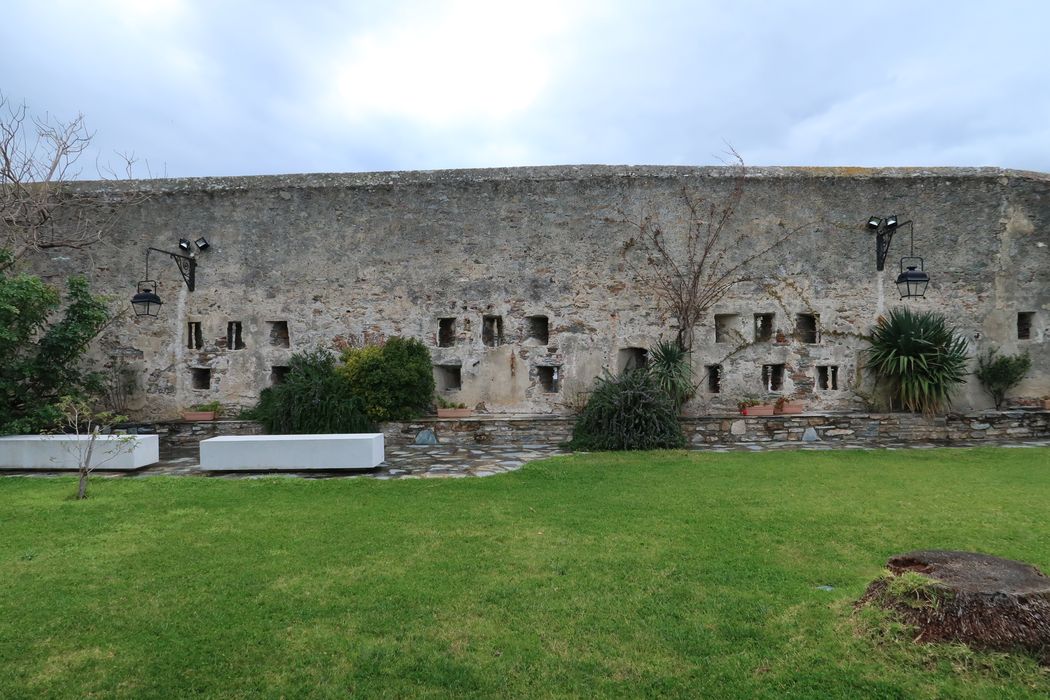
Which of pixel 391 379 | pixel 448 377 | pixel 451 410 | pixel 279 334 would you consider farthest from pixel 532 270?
pixel 279 334

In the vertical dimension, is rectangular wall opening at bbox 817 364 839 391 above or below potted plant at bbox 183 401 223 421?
above

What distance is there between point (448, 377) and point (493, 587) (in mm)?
7434

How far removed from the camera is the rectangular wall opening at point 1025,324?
10117 mm

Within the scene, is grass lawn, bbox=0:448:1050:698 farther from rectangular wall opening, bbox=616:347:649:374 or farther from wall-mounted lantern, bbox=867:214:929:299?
wall-mounted lantern, bbox=867:214:929:299

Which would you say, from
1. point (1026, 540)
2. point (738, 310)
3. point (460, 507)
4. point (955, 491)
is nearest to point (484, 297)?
point (738, 310)

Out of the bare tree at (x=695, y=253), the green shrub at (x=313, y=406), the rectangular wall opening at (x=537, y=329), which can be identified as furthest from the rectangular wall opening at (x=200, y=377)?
the bare tree at (x=695, y=253)

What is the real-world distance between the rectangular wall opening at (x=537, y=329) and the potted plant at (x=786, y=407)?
3929 millimetres

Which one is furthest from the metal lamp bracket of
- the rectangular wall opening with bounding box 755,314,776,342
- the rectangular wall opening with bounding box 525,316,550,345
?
the rectangular wall opening with bounding box 755,314,776,342

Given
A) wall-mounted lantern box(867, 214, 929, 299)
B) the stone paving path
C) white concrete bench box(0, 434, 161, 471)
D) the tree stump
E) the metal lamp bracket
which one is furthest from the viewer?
the metal lamp bracket

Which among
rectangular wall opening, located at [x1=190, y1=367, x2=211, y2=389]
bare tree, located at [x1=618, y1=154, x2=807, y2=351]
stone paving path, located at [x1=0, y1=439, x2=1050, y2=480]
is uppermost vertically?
bare tree, located at [x1=618, y1=154, x2=807, y2=351]

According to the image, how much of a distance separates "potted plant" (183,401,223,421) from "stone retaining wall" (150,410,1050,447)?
3147 millimetres

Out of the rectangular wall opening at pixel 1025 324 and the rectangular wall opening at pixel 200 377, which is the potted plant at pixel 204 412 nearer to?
the rectangular wall opening at pixel 200 377

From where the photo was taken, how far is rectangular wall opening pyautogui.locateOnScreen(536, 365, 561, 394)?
10469 millimetres

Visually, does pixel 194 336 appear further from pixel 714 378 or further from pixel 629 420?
pixel 714 378
